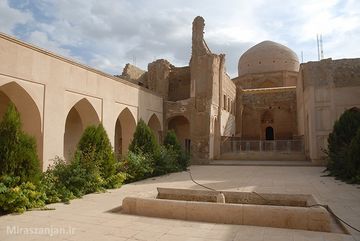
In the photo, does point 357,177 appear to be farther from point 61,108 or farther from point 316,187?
point 61,108

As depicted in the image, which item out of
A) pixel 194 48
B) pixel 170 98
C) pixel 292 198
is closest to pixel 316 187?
pixel 292 198

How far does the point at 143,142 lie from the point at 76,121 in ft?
18.9

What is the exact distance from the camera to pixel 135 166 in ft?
44.4

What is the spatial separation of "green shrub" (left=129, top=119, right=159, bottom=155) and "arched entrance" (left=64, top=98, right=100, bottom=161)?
8.17ft

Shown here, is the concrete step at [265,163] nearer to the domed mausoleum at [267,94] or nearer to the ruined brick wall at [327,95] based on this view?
the ruined brick wall at [327,95]

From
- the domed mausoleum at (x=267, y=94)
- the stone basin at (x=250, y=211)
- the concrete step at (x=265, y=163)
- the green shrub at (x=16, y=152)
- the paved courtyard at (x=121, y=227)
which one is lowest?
the paved courtyard at (x=121, y=227)

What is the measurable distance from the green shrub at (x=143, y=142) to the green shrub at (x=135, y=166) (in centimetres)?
73

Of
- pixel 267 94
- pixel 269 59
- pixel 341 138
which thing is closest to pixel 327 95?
pixel 341 138

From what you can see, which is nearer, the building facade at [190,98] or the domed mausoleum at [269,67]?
the building facade at [190,98]

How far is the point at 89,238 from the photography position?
17.5 ft

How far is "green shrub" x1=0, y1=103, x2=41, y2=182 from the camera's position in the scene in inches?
310

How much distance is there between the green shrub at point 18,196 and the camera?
283 inches

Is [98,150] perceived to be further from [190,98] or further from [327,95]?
[327,95]

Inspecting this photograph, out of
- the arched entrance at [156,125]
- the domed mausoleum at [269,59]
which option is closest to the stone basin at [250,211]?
the arched entrance at [156,125]
